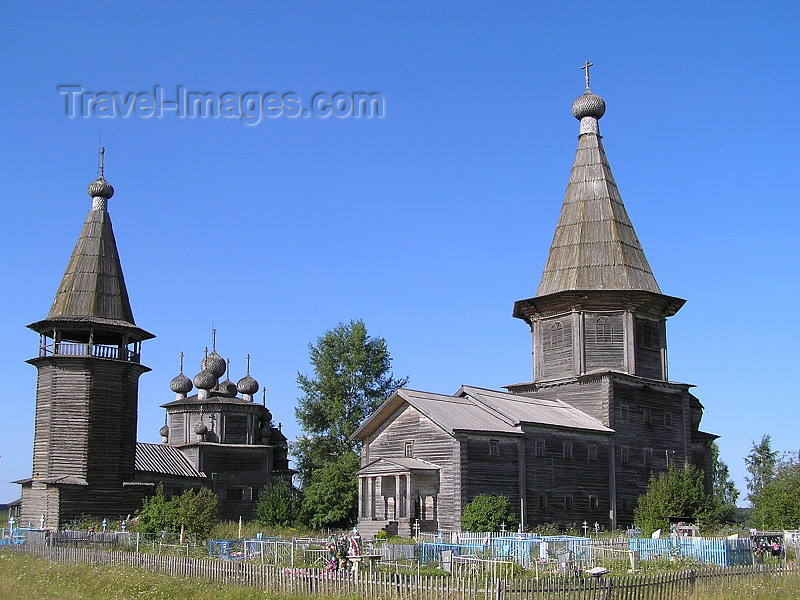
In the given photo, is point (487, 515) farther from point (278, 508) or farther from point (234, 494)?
point (234, 494)

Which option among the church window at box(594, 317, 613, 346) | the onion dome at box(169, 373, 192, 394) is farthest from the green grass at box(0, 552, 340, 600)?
the onion dome at box(169, 373, 192, 394)

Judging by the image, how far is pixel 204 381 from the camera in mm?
62750

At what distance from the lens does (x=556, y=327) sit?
46469 mm

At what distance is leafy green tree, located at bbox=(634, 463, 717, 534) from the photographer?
1572 inches

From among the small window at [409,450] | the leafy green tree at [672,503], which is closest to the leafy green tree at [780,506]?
the leafy green tree at [672,503]

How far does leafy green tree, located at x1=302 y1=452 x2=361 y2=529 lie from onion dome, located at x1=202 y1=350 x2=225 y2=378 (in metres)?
18.3

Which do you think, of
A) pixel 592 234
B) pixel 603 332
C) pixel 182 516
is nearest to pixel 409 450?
pixel 182 516

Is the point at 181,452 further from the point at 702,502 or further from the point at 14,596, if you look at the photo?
the point at 14,596

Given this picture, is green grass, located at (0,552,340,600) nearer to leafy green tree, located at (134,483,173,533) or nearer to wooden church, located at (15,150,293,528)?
leafy green tree, located at (134,483,173,533)

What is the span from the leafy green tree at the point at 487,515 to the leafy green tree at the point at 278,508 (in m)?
16.3

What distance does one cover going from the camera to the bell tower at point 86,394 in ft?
137

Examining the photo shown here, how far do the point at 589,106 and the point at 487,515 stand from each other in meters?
25.1

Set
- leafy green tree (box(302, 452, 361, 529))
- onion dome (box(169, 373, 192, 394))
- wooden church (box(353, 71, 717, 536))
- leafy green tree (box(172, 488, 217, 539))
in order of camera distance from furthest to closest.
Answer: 1. onion dome (box(169, 373, 192, 394))
2. leafy green tree (box(302, 452, 361, 529))
3. wooden church (box(353, 71, 717, 536))
4. leafy green tree (box(172, 488, 217, 539))

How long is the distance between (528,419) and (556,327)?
8.29m
